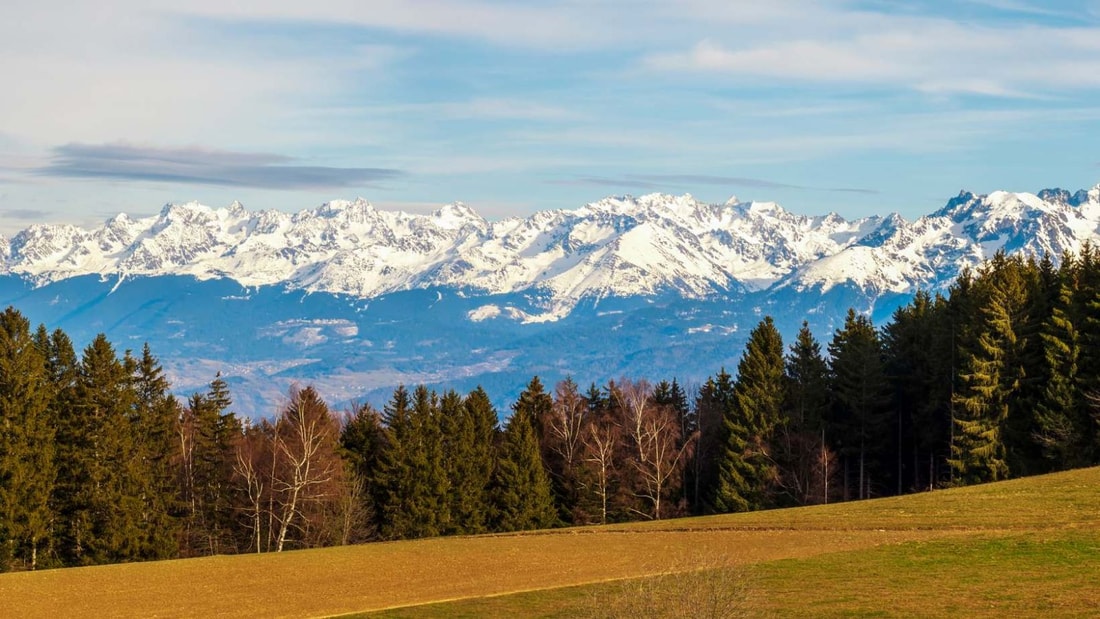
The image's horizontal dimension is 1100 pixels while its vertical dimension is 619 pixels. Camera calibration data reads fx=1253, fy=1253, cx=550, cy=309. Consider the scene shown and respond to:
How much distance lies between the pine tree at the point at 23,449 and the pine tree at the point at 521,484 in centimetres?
3426

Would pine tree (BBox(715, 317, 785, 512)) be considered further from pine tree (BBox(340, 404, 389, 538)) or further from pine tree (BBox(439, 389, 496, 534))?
pine tree (BBox(340, 404, 389, 538))

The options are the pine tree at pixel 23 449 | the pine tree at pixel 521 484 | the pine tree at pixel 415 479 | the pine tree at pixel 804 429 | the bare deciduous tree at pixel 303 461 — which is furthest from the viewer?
the pine tree at pixel 521 484

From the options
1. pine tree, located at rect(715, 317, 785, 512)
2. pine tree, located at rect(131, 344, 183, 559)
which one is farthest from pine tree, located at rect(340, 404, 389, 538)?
pine tree, located at rect(715, 317, 785, 512)

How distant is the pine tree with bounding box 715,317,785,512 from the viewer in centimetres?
9419

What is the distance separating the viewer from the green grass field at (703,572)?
38.9 meters

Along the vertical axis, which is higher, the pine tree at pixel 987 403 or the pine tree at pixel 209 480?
the pine tree at pixel 987 403

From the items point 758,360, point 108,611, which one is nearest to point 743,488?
point 758,360

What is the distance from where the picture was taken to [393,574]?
5584 centimetres

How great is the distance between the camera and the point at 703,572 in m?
35.9

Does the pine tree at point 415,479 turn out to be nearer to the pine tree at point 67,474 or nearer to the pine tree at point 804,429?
the pine tree at point 67,474

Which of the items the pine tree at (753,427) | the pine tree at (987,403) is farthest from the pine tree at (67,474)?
the pine tree at (987,403)

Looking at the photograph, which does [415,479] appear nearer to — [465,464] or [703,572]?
[465,464]

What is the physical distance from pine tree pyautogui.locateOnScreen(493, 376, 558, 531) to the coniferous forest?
0.17 metres

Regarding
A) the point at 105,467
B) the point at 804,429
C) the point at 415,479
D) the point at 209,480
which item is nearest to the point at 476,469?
the point at 415,479
